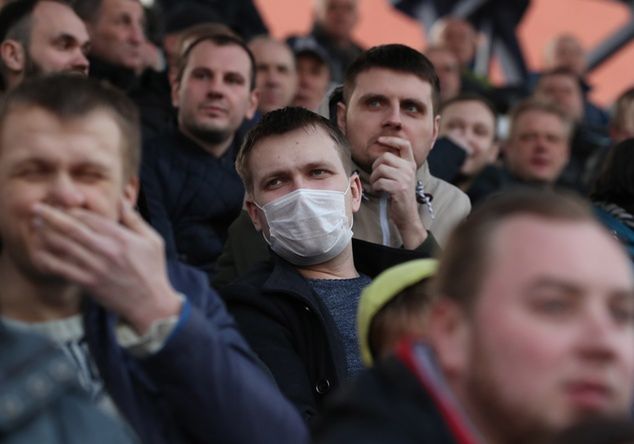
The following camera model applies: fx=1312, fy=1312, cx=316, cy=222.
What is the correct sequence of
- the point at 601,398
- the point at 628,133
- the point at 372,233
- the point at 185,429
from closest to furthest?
the point at 601,398 < the point at 185,429 < the point at 372,233 < the point at 628,133

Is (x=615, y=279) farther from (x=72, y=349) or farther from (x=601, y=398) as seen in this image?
(x=72, y=349)

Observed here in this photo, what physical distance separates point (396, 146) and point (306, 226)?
2.86 ft

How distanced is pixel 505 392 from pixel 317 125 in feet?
7.97

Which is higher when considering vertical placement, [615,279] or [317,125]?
[615,279]

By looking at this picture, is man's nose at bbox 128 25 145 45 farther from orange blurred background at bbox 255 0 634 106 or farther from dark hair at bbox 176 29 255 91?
orange blurred background at bbox 255 0 634 106

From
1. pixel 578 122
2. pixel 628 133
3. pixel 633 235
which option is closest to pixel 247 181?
pixel 633 235

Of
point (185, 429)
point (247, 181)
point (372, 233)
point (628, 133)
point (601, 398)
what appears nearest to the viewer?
point (601, 398)

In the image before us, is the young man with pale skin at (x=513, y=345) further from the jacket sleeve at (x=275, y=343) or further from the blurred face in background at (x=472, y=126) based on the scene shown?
the blurred face in background at (x=472, y=126)

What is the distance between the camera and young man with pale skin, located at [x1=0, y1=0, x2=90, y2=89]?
18.6 ft

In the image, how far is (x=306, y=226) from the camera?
431 cm

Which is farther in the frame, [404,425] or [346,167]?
[346,167]

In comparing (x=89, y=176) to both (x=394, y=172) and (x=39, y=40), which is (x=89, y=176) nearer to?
(x=394, y=172)

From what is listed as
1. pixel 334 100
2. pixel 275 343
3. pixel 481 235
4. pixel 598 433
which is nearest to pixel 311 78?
pixel 334 100

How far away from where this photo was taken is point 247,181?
14.9 ft
